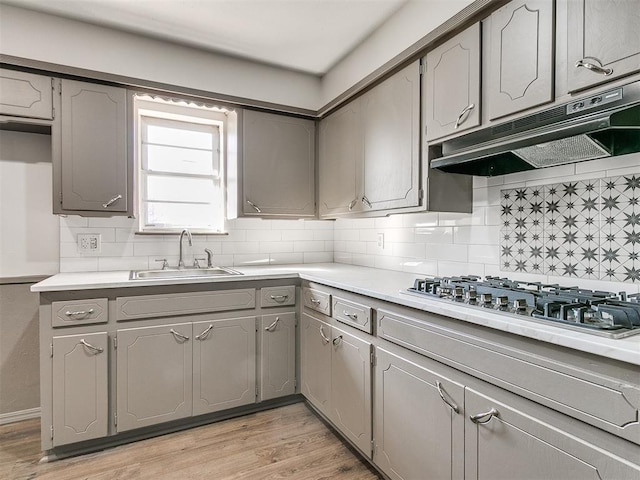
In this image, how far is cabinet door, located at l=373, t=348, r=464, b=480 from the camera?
1.37m

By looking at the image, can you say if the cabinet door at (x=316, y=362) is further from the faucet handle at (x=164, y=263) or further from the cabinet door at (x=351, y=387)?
the faucet handle at (x=164, y=263)

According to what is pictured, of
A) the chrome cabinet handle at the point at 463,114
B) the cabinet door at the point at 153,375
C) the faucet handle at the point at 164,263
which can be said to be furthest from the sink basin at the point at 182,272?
the chrome cabinet handle at the point at 463,114

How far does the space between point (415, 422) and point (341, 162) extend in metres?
1.83

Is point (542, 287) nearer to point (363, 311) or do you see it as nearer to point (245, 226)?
point (363, 311)

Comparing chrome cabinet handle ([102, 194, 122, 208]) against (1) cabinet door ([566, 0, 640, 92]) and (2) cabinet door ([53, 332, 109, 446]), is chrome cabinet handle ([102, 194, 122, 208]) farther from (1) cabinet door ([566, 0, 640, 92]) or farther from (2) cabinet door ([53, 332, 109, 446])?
(1) cabinet door ([566, 0, 640, 92])

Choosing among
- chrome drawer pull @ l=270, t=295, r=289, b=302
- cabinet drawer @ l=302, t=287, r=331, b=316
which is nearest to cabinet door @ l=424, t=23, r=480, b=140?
cabinet drawer @ l=302, t=287, r=331, b=316

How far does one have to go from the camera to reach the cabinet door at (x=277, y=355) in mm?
2518

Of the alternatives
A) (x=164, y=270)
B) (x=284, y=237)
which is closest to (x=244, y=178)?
(x=284, y=237)

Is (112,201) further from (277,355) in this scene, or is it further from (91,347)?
(277,355)

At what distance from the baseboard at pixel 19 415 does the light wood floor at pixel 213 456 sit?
4 cm

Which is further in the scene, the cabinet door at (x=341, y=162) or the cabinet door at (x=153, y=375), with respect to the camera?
the cabinet door at (x=341, y=162)

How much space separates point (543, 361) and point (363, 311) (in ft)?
3.03

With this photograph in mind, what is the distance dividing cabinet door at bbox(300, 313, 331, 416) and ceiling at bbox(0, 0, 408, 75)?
1.90 metres

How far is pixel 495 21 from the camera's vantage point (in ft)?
5.25
